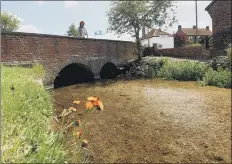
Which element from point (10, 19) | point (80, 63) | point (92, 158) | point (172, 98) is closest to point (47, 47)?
point (80, 63)

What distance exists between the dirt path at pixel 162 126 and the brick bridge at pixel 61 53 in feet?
8.38

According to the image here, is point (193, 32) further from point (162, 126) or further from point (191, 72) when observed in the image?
point (162, 126)

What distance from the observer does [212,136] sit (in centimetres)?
751

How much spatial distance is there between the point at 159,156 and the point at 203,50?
17.7 metres

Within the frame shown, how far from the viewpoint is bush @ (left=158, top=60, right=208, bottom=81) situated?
54.9 feet

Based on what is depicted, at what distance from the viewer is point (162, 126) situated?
835 centimetres

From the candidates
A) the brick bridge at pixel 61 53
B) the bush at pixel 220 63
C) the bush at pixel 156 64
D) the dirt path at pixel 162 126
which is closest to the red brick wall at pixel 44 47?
the brick bridge at pixel 61 53

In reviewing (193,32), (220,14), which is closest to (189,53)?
(220,14)

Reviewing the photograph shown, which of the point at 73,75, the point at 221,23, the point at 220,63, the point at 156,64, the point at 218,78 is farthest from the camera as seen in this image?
the point at 221,23

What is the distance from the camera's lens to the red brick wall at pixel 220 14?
2335 centimetres

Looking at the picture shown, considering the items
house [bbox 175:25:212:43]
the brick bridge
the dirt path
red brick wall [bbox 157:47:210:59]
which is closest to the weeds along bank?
the dirt path

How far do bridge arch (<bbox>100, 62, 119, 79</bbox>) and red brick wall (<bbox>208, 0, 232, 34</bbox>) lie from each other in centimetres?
893

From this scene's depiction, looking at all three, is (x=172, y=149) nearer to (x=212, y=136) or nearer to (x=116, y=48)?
(x=212, y=136)

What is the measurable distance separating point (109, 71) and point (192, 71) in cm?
813
